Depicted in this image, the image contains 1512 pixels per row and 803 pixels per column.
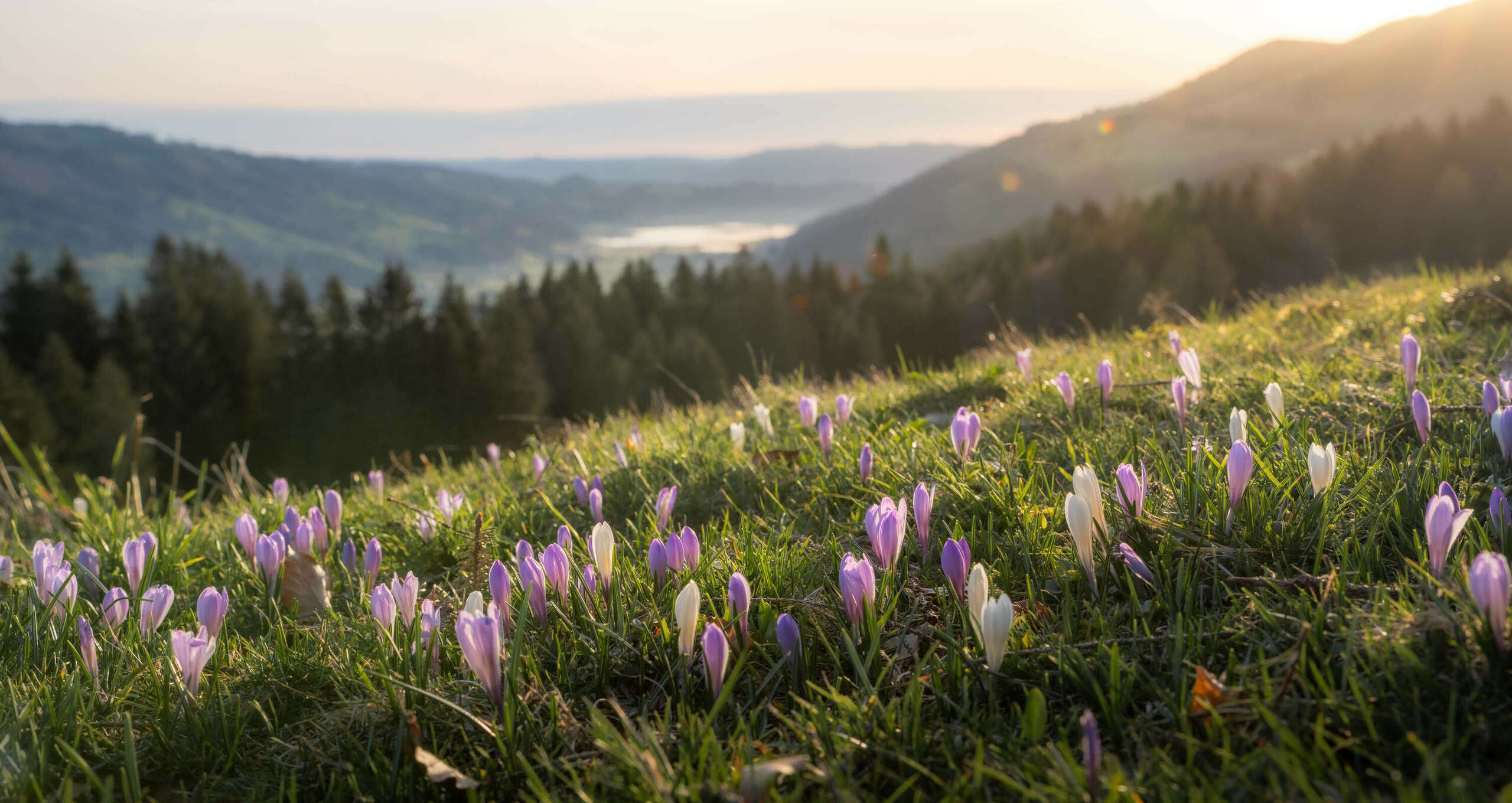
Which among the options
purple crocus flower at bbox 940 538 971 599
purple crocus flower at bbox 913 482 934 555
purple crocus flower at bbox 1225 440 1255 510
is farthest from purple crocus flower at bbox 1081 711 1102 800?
purple crocus flower at bbox 1225 440 1255 510

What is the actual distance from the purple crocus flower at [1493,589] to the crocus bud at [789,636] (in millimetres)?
1521

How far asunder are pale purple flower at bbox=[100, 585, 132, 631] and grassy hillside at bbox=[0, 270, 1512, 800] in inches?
2.4

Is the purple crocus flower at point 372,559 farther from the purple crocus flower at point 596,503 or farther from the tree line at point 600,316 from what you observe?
the tree line at point 600,316

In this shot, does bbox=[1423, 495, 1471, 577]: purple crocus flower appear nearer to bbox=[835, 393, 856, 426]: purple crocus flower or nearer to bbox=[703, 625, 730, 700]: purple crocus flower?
bbox=[703, 625, 730, 700]: purple crocus flower

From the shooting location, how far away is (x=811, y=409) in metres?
4.82

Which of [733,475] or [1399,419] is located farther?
[733,475]

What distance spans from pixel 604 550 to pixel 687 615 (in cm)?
51

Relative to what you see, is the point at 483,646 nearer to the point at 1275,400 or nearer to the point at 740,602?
the point at 740,602

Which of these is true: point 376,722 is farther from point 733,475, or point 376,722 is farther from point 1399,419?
point 1399,419

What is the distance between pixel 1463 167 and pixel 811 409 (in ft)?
445

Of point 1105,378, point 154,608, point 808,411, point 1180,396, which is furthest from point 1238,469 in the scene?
point 154,608

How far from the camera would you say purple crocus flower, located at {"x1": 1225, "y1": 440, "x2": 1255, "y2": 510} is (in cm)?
265

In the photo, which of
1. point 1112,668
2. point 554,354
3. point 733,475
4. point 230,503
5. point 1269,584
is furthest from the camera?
point 554,354

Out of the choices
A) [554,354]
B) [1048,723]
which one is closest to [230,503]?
[1048,723]
